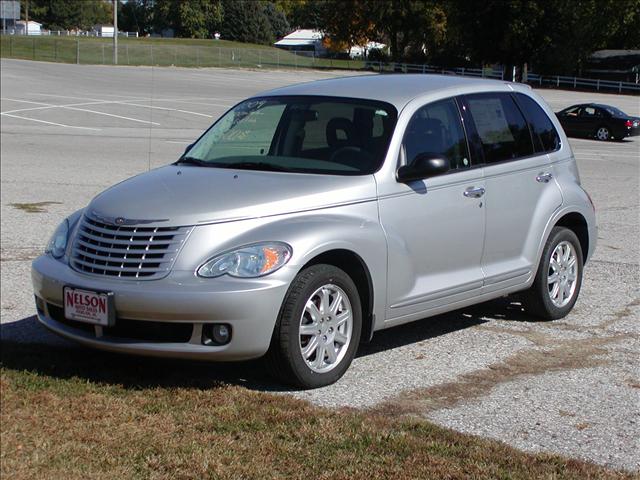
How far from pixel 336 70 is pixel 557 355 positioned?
54.8ft

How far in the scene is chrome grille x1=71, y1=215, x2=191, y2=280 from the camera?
5.58 metres

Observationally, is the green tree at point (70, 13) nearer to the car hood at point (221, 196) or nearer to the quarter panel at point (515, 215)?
the quarter panel at point (515, 215)

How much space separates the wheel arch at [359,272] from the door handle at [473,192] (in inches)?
42.0

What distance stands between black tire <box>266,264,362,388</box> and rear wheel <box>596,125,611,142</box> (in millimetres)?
22614

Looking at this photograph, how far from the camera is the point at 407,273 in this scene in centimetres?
632

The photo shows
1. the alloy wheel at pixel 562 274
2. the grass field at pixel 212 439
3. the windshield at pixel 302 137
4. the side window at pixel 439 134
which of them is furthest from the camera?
the alloy wheel at pixel 562 274

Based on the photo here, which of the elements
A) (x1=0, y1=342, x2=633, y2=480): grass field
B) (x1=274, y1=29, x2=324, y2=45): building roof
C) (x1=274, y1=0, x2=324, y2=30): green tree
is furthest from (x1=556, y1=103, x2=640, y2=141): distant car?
(x1=0, y1=342, x2=633, y2=480): grass field

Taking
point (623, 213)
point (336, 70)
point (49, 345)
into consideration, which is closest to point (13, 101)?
point (336, 70)

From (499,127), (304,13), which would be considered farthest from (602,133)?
(499,127)

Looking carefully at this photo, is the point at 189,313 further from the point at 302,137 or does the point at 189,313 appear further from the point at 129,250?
the point at 302,137

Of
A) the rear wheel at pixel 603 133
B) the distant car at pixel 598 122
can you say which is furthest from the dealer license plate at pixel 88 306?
the rear wheel at pixel 603 133

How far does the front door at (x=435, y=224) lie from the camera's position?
6.27 m

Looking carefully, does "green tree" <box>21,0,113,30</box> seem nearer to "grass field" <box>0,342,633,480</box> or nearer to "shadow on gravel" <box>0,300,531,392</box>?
"shadow on gravel" <box>0,300,531,392</box>

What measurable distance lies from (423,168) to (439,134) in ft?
1.82
